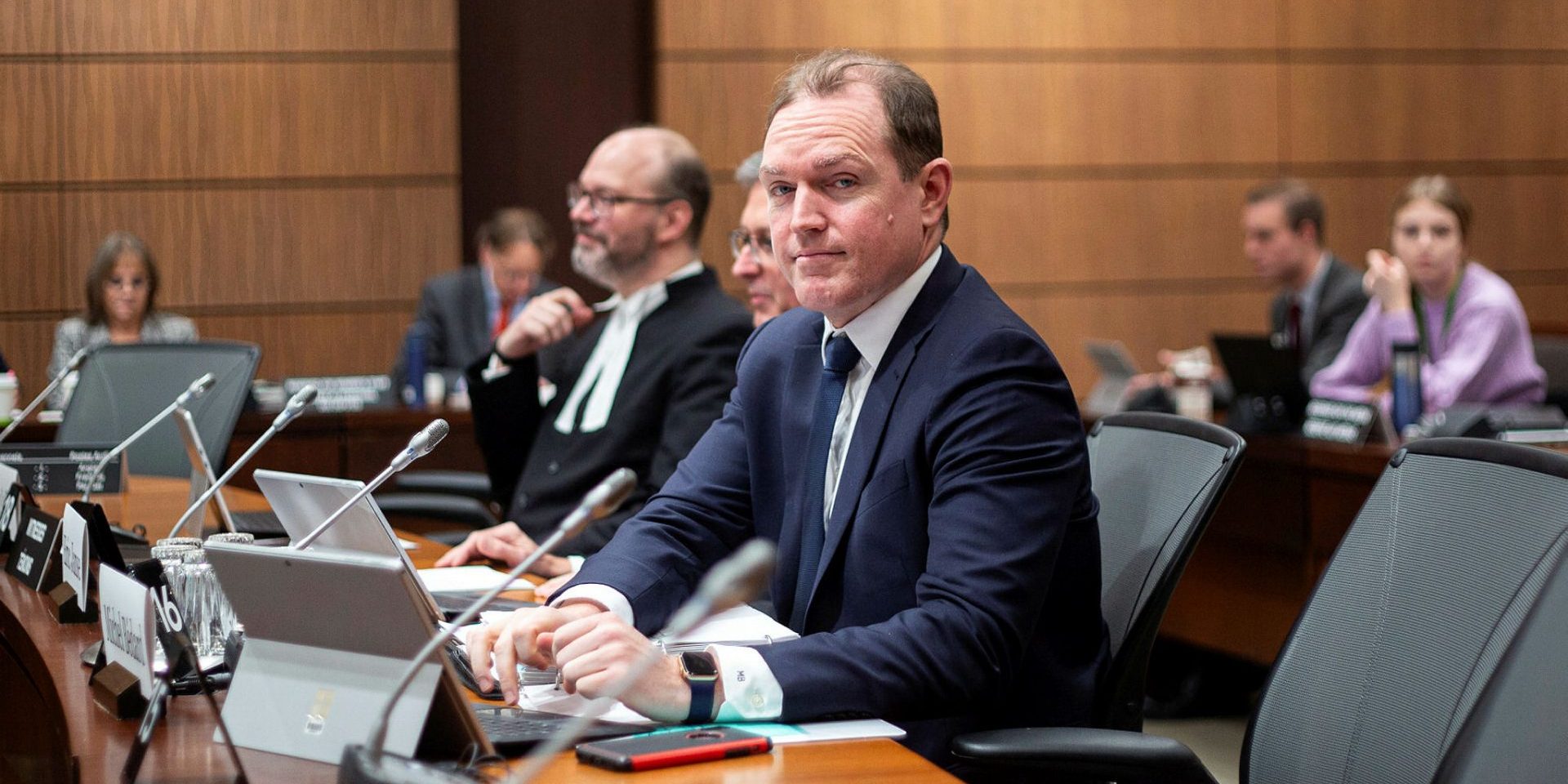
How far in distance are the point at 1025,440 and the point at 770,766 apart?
473 mm

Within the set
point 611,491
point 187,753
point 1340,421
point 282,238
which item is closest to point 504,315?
point 282,238

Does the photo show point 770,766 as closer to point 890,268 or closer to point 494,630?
point 494,630

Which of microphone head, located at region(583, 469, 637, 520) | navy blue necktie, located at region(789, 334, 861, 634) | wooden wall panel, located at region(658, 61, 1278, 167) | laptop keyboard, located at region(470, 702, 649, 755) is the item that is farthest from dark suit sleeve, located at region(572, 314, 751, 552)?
wooden wall panel, located at region(658, 61, 1278, 167)

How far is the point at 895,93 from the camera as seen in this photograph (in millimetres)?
1691

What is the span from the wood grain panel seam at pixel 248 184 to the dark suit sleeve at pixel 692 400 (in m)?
3.92

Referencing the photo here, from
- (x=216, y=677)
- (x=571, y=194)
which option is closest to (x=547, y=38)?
(x=571, y=194)

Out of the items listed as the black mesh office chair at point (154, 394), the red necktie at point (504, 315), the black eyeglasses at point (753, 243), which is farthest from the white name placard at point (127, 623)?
the red necktie at point (504, 315)

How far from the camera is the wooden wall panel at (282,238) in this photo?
20.4ft

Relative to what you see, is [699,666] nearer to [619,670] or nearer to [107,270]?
[619,670]

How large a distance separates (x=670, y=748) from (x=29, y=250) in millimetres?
5706

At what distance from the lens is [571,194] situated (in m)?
3.13

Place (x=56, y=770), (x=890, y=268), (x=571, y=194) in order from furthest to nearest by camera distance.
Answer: (x=571, y=194) < (x=56, y=770) < (x=890, y=268)

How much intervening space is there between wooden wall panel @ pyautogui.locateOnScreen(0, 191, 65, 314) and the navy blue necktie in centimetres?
527

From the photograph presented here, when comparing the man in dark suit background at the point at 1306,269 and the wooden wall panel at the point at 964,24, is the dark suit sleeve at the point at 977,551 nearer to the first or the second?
the man in dark suit background at the point at 1306,269
